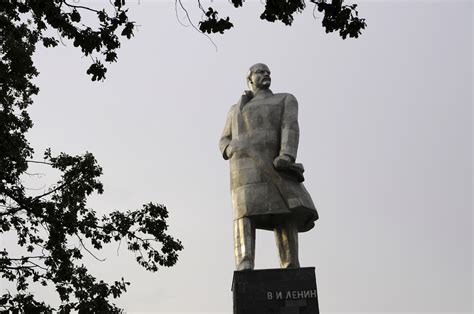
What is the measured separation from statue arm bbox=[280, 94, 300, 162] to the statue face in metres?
0.52

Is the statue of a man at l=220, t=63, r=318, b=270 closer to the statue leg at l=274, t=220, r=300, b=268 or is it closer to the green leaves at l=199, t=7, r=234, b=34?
the statue leg at l=274, t=220, r=300, b=268

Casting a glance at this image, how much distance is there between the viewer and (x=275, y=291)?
11.2 m

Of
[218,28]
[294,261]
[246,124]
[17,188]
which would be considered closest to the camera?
[218,28]

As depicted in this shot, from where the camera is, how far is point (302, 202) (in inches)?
465

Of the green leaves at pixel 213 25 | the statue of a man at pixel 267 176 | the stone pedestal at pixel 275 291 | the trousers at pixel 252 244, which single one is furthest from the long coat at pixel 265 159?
the green leaves at pixel 213 25

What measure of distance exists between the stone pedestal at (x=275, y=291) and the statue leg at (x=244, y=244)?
28 cm

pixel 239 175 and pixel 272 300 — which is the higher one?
pixel 239 175

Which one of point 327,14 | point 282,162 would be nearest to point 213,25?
point 327,14

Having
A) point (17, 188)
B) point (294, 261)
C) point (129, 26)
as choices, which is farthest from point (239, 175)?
point (129, 26)

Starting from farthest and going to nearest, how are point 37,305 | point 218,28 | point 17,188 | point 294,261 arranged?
1. point 294,261
2. point 17,188
3. point 37,305
4. point 218,28

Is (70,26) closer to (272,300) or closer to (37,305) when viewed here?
(37,305)

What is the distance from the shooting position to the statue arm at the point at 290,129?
39.5ft

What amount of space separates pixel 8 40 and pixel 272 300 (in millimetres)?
6212

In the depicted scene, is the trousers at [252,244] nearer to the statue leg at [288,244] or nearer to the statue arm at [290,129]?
the statue leg at [288,244]
